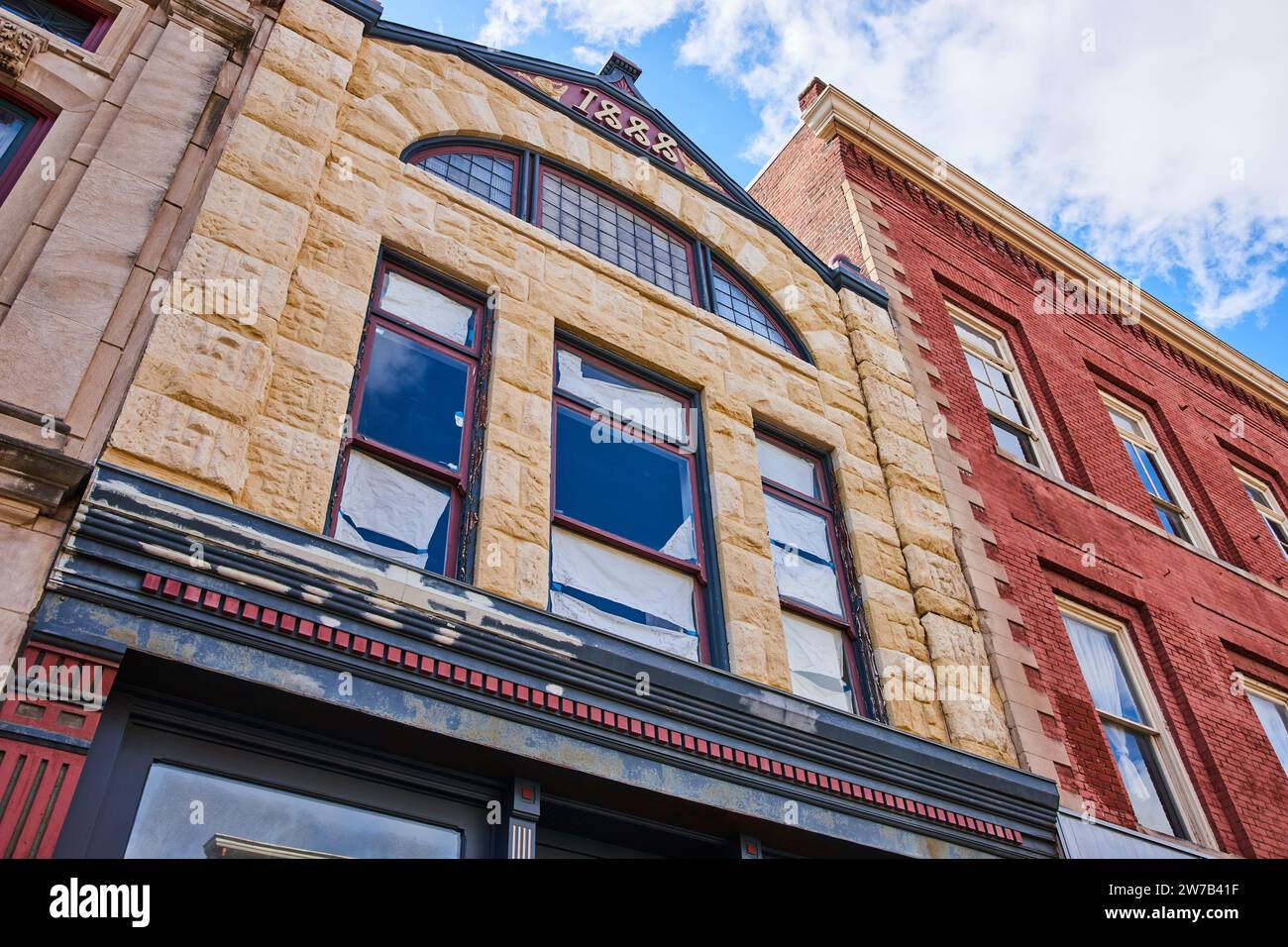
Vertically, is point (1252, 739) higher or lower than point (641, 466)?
lower

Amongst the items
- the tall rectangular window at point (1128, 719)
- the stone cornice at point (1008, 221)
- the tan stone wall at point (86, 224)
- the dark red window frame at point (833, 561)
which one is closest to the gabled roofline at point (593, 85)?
the tan stone wall at point (86, 224)

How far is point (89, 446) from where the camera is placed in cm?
541

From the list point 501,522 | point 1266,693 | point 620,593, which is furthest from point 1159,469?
point 501,522

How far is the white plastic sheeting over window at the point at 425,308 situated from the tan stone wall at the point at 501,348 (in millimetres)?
240

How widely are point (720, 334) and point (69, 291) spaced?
19.3 ft

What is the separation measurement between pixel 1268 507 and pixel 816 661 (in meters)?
13.1

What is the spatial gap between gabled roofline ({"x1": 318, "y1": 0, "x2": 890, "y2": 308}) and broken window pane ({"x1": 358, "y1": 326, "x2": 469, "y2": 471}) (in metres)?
3.73

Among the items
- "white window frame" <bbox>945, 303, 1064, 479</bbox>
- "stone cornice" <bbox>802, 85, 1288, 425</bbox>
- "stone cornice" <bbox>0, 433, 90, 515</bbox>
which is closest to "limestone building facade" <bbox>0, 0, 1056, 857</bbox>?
"stone cornice" <bbox>0, 433, 90, 515</bbox>

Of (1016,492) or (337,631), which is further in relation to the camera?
(1016,492)

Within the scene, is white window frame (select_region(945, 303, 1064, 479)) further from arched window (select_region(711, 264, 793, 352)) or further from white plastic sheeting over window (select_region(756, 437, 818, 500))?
white plastic sheeting over window (select_region(756, 437, 818, 500))

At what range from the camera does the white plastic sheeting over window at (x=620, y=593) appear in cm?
736

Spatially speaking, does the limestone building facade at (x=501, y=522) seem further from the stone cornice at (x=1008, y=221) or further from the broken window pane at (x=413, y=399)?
the stone cornice at (x=1008, y=221)
